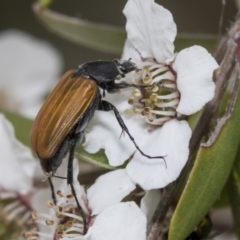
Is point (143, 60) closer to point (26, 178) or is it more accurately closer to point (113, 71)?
point (113, 71)

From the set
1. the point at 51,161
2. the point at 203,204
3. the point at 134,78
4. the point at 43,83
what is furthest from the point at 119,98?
the point at 43,83

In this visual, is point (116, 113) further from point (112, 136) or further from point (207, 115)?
point (207, 115)

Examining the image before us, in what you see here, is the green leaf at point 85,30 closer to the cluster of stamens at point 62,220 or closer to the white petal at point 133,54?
the white petal at point 133,54

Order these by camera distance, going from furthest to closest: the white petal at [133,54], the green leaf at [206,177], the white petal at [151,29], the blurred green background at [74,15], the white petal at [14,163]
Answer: the blurred green background at [74,15] → the white petal at [14,163] → the white petal at [133,54] → the white petal at [151,29] → the green leaf at [206,177]

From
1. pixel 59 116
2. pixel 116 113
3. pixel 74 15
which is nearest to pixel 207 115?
pixel 116 113

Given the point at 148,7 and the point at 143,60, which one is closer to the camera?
the point at 148,7

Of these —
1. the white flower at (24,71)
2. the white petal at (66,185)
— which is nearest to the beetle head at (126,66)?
the white petal at (66,185)

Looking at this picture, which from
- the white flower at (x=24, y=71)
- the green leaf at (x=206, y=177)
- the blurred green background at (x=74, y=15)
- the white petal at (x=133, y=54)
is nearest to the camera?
the green leaf at (x=206, y=177)
